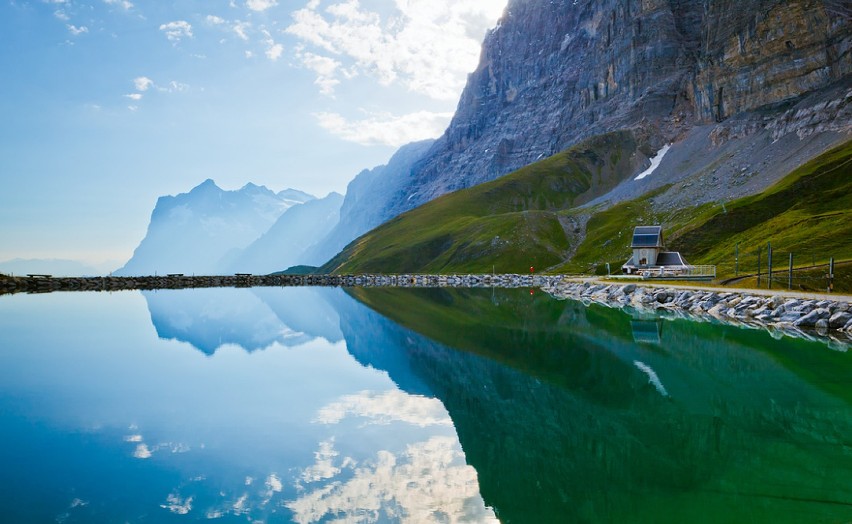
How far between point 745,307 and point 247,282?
142 m

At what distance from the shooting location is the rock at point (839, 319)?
4609cm

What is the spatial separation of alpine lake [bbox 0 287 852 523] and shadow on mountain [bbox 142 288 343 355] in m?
7.74

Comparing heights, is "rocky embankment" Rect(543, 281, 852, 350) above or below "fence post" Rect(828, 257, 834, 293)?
below

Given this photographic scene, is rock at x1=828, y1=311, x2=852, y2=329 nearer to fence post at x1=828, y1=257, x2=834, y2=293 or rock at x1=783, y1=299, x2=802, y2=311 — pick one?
rock at x1=783, y1=299, x2=802, y2=311

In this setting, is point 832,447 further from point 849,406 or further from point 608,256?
point 608,256

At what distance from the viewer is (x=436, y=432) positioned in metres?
21.4

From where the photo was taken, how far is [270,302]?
328 ft

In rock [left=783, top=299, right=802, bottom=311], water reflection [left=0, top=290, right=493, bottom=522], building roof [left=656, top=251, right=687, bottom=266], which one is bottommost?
water reflection [left=0, top=290, right=493, bottom=522]

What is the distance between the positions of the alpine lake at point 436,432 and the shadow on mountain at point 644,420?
9 cm

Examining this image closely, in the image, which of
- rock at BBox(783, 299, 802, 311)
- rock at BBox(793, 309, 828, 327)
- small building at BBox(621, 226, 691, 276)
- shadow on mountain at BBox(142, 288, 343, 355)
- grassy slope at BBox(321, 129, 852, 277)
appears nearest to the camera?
rock at BBox(793, 309, 828, 327)

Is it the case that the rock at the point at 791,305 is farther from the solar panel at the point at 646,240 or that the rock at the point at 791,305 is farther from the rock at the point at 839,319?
the solar panel at the point at 646,240

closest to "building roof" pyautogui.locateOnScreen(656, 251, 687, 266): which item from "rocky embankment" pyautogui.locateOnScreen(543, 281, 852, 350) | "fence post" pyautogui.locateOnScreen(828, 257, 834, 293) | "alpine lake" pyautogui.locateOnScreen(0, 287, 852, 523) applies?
"rocky embankment" pyautogui.locateOnScreen(543, 281, 852, 350)

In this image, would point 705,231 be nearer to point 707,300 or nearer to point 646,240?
point 646,240

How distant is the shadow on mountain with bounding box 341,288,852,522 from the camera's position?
1465 cm
